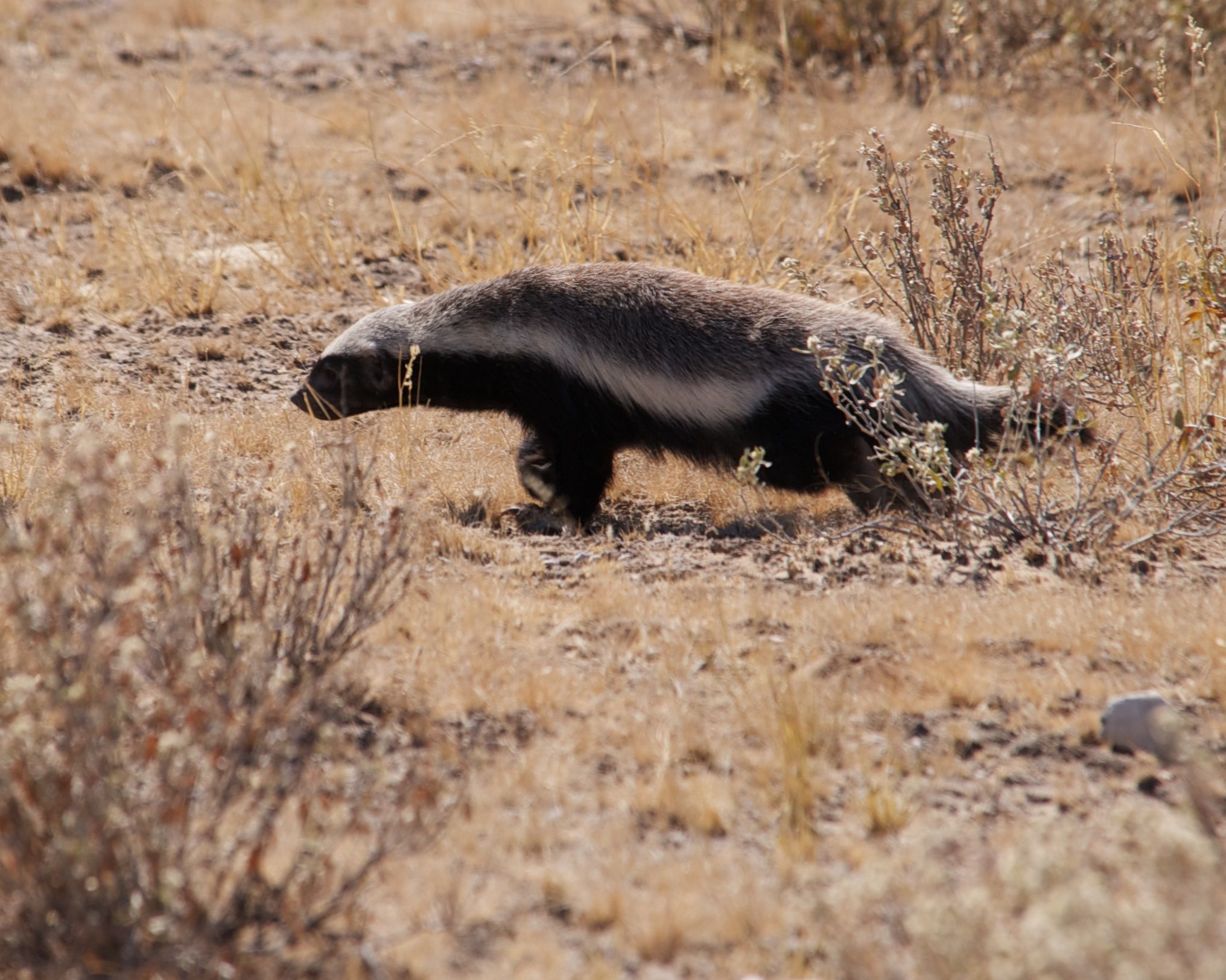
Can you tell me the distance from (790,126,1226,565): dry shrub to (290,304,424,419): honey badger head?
1.91 m

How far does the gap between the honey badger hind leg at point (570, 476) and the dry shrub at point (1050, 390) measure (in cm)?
113

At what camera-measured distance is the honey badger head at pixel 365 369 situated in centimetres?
588

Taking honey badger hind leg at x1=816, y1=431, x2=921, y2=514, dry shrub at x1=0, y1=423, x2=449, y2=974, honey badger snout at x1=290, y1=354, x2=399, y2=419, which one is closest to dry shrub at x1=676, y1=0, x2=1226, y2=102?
honey badger snout at x1=290, y1=354, x2=399, y2=419

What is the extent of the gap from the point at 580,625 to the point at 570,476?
1250 millimetres

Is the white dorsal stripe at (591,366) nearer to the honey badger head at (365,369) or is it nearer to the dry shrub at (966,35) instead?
the honey badger head at (365,369)

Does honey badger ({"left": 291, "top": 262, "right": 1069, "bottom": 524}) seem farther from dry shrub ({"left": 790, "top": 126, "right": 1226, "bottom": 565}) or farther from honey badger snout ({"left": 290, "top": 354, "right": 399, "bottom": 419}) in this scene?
dry shrub ({"left": 790, "top": 126, "right": 1226, "bottom": 565})

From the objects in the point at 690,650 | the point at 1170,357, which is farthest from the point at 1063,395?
the point at 690,650

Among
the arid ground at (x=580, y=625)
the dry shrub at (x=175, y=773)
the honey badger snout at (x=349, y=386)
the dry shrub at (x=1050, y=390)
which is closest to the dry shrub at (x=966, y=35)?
the arid ground at (x=580, y=625)

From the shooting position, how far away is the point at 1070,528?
190 inches

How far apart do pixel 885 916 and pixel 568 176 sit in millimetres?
5694

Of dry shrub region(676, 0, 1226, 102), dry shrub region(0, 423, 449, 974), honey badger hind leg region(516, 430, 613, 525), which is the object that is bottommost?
honey badger hind leg region(516, 430, 613, 525)

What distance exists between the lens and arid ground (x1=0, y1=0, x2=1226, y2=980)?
2.70 meters

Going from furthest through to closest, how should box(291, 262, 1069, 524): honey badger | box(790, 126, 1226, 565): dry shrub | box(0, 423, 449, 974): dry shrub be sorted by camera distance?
box(291, 262, 1069, 524): honey badger, box(790, 126, 1226, 565): dry shrub, box(0, 423, 449, 974): dry shrub

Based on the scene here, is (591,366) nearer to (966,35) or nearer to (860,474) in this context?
(860,474)
